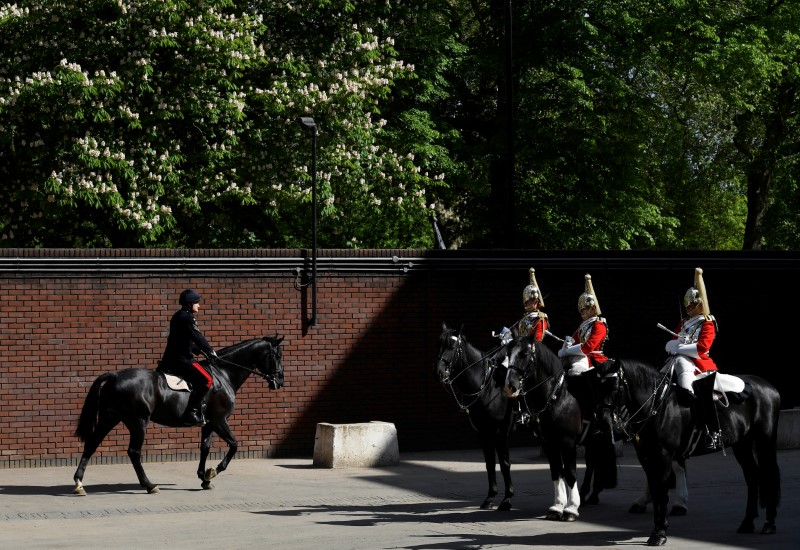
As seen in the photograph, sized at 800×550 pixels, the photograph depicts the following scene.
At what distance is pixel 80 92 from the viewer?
2519 centimetres

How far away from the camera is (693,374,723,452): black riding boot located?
13344 mm

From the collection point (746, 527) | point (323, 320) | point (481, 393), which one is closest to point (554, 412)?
point (481, 393)

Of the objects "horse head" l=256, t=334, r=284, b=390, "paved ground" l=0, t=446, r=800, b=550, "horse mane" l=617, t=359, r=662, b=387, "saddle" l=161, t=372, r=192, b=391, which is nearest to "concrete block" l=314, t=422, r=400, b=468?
"paved ground" l=0, t=446, r=800, b=550

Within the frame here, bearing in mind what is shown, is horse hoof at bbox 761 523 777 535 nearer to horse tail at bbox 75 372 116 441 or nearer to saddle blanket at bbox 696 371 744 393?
saddle blanket at bbox 696 371 744 393

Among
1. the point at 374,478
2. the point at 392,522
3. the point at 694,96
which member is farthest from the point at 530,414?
the point at 694,96

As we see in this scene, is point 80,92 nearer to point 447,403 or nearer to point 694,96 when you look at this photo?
point 447,403

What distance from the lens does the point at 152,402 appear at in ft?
54.9

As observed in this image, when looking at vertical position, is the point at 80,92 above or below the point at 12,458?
above

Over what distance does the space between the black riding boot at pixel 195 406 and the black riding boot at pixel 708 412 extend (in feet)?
21.6

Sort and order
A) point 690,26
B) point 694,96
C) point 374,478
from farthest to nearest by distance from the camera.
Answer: point 694,96
point 690,26
point 374,478

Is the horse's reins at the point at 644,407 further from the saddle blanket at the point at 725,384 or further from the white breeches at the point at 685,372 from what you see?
the saddle blanket at the point at 725,384

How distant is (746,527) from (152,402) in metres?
7.55

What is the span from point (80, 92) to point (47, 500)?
11.2 metres

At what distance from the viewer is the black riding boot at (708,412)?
525 inches
